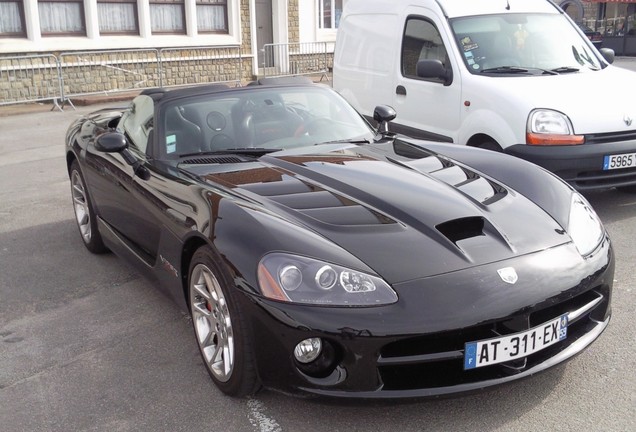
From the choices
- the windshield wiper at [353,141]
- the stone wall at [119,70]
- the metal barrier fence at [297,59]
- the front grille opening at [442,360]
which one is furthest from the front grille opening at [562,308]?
the metal barrier fence at [297,59]

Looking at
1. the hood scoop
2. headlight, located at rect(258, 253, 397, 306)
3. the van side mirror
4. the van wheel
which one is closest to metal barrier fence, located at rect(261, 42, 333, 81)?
the van side mirror

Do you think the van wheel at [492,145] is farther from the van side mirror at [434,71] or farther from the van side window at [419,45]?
the van side window at [419,45]

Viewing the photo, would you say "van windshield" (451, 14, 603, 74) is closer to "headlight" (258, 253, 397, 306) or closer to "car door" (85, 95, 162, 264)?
"car door" (85, 95, 162, 264)

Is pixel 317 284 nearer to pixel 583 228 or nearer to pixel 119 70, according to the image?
pixel 583 228

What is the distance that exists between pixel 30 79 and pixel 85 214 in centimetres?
1050

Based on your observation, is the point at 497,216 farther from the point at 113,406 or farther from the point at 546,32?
the point at 546,32

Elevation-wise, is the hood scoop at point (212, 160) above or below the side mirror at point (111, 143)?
below

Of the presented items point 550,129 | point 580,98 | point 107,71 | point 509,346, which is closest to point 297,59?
point 107,71

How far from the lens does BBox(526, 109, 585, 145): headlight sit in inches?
234

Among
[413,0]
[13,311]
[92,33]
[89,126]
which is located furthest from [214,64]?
[13,311]

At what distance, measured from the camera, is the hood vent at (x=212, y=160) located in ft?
13.9

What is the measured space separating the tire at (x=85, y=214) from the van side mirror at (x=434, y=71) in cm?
325

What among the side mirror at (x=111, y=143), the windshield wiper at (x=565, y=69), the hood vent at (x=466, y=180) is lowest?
the hood vent at (x=466, y=180)

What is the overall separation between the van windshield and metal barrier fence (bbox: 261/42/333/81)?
489 inches
